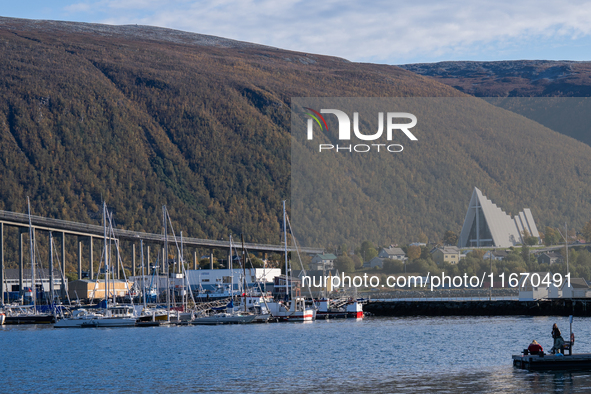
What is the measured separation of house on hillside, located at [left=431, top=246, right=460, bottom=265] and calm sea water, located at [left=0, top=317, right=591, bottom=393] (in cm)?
7958

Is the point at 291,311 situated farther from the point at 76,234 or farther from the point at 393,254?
the point at 393,254

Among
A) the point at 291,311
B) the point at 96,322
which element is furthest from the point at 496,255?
the point at 96,322

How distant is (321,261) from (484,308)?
69.8 meters

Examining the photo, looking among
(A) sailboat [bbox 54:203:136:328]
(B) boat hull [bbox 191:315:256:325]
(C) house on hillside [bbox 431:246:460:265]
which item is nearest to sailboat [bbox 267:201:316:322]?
(B) boat hull [bbox 191:315:256:325]

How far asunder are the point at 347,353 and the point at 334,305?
5122 cm

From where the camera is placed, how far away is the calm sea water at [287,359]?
37656 mm

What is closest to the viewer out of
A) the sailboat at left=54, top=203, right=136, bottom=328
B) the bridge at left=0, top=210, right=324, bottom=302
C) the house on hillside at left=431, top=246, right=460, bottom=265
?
the sailboat at left=54, top=203, right=136, bottom=328

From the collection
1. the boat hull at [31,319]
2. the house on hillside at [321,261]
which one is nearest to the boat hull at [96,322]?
the boat hull at [31,319]

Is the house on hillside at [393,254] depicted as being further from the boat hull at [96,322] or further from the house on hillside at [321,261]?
the boat hull at [96,322]

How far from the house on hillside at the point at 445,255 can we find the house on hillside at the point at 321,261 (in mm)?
20504

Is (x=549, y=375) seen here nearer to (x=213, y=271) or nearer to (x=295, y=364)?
(x=295, y=364)

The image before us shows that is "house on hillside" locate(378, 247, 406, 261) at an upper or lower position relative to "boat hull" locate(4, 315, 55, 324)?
upper

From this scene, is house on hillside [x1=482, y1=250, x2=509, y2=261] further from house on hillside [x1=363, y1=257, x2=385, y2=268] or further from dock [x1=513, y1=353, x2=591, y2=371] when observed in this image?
dock [x1=513, y1=353, x2=591, y2=371]

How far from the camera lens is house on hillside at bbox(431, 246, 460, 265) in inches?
6372
